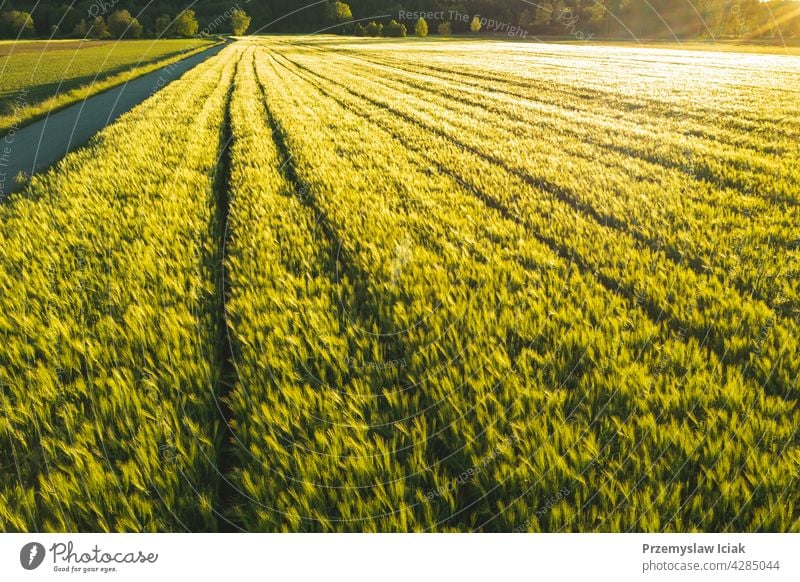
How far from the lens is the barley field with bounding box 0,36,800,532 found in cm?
189

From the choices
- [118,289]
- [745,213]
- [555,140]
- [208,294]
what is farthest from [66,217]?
[555,140]

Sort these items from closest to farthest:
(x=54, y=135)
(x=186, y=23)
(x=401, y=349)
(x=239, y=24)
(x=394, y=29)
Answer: (x=401, y=349) → (x=239, y=24) → (x=54, y=135) → (x=186, y=23) → (x=394, y=29)

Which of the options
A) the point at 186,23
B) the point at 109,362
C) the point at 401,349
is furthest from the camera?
the point at 186,23

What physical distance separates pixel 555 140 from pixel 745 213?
4.75 metres

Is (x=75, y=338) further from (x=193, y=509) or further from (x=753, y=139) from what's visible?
(x=753, y=139)

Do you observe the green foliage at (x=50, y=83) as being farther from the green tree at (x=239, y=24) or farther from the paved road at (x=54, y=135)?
the green tree at (x=239, y=24)

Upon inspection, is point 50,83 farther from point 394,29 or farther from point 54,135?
point 394,29

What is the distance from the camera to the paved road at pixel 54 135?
29.1ft

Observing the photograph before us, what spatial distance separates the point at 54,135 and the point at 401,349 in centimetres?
1370

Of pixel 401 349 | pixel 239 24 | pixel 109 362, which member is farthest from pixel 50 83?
pixel 401 349

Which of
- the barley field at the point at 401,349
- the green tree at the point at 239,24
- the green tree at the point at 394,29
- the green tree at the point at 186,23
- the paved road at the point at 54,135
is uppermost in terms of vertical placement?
the green tree at the point at 394,29

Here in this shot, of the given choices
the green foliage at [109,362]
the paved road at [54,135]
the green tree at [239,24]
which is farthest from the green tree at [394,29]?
the green foliage at [109,362]

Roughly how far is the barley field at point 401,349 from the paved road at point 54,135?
249cm

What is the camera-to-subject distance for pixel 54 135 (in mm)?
11883
